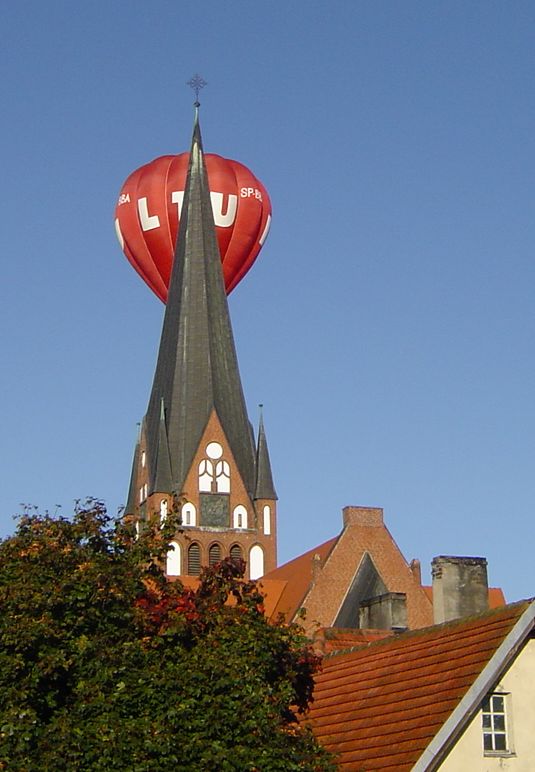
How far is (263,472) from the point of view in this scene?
277 ft

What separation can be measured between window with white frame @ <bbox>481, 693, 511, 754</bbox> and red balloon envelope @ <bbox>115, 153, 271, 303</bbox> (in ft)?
218

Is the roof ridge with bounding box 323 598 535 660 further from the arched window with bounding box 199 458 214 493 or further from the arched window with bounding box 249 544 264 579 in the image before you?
the arched window with bounding box 199 458 214 493

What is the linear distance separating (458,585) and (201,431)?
59091 millimetres

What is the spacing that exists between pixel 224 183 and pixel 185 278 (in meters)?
5.85

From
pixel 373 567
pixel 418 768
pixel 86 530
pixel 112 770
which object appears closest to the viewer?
pixel 112 770

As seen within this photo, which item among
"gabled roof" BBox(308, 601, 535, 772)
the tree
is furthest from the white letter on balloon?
the tree

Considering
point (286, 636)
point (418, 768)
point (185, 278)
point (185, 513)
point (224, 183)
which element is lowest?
point (418, 768)

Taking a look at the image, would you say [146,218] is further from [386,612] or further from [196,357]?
[386,612]

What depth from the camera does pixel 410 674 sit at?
20.9 meters

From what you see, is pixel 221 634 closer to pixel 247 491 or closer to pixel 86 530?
pixel 86 530

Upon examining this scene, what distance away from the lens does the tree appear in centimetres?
1698

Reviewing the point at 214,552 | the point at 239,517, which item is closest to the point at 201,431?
the point at 239,517

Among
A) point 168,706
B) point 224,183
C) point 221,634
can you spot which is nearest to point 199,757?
point 168,706

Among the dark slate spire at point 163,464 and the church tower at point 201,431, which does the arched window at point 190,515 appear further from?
the dark slate spire at point 163,464
